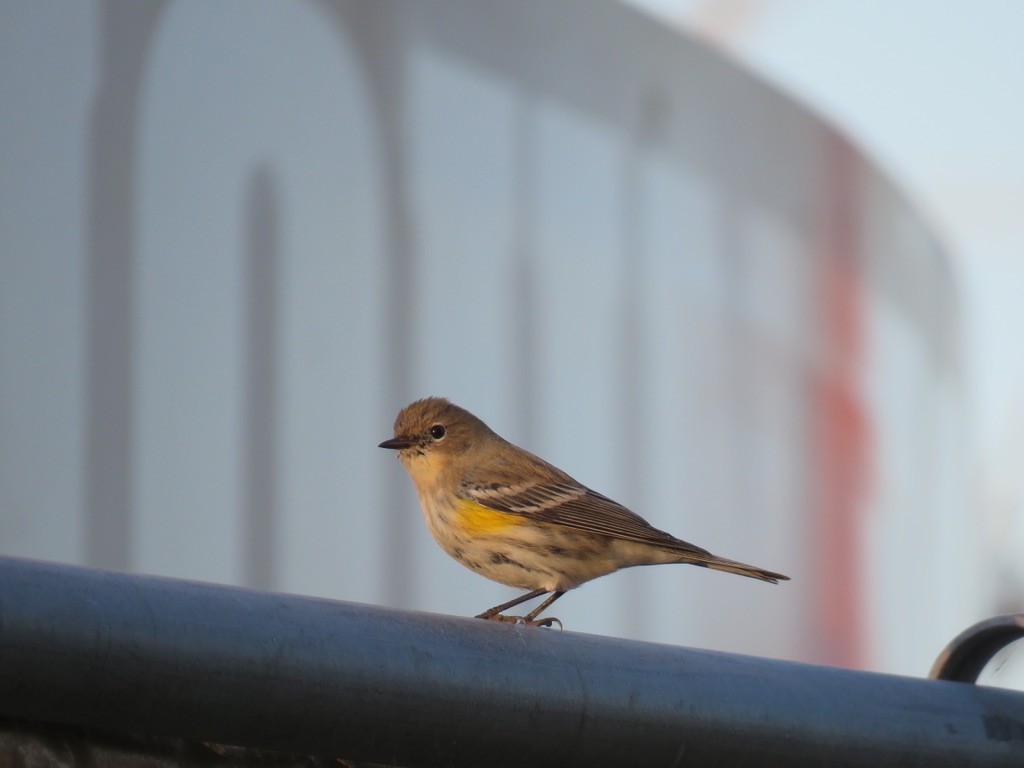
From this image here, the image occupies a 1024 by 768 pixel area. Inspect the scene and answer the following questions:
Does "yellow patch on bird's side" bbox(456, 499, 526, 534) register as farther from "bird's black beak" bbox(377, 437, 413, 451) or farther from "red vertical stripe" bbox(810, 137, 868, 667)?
"red vertical stripe" bbox(810, 137, 868, 667)

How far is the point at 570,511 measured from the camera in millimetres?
4949

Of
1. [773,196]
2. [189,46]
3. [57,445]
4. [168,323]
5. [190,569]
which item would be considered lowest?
[190,569]

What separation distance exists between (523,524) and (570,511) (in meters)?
0.25

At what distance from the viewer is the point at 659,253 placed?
32.6 ft

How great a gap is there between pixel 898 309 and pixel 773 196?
108 inches

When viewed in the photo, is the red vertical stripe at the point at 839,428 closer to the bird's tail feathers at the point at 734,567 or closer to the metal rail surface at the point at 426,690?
the bird's tail feathers at the point at 734,567

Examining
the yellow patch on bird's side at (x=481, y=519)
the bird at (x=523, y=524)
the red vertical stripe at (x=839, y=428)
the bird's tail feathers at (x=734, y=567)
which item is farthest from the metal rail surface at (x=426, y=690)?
the red vertical stripe at (x=839, y=428)

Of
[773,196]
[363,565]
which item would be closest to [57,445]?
[363,565]

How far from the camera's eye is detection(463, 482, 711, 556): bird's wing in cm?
484

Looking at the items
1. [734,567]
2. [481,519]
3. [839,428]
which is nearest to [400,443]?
[481,519]

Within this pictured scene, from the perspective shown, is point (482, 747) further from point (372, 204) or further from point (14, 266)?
point (372, 204)

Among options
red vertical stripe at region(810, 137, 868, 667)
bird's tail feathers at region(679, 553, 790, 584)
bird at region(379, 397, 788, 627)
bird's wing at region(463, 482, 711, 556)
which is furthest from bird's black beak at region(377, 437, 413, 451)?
red vertical stripe at region(810, 137, 868, 667)

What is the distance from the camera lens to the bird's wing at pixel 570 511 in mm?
4844

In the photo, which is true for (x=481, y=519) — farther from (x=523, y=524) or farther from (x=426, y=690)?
(x=426, y=690)
